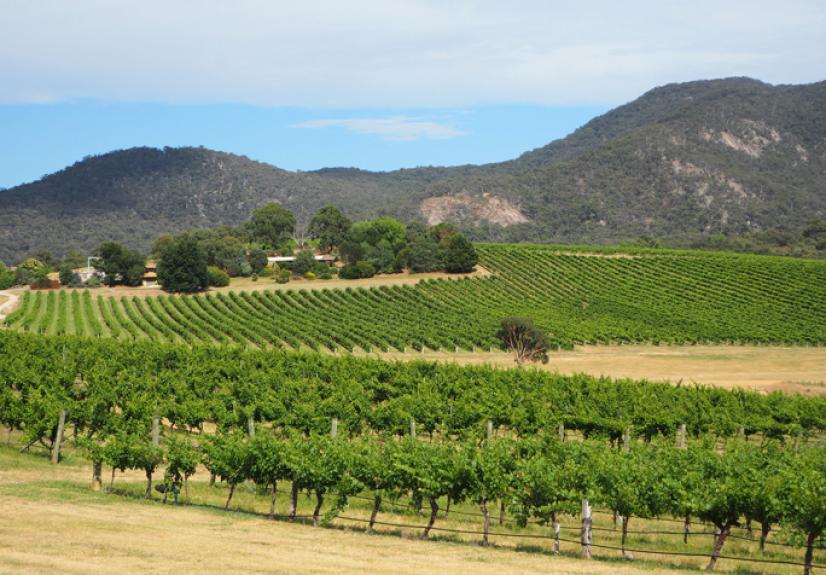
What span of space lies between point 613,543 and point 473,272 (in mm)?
82130

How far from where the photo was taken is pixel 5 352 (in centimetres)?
4847

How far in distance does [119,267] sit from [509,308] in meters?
→ 41.7

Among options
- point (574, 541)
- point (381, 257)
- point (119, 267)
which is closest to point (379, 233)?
point (381, 257)

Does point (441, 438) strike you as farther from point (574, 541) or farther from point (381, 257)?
point (381, 257)

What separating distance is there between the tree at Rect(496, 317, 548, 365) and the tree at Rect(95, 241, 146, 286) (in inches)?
1729

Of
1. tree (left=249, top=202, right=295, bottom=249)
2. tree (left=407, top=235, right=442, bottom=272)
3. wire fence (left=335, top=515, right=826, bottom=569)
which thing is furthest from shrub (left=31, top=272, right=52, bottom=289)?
wire fence (left=335, top=515, right=826, bottom=569)

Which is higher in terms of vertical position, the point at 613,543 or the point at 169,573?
the point at 169,573

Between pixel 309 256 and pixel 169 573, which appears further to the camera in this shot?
pixel 309 256

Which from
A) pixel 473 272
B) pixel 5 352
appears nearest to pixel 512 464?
pixel 5 352

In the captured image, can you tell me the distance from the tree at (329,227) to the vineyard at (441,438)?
227 ft

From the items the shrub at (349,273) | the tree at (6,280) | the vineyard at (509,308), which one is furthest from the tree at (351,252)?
the tree at (6,280)

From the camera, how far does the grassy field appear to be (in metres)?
18.4

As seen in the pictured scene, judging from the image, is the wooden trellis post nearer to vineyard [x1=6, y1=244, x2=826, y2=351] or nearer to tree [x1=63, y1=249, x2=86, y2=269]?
vineyard [x1=6, y1=244, x2=826, y2=351]

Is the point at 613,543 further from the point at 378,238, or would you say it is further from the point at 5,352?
the point at 378,238
